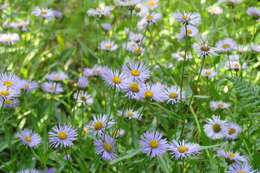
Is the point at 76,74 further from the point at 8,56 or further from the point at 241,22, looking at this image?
the point at 241,22

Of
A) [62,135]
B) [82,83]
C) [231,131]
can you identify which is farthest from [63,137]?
[231,131]

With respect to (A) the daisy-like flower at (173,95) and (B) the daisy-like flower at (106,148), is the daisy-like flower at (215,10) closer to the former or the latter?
(A) the daisy-like flower at (173,95)

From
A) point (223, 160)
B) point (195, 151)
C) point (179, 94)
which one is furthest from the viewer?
point (179, 94)

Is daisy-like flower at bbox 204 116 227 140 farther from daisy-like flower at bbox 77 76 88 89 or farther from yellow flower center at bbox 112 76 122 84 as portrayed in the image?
daisy-like flower at bbox 77 76 88 89

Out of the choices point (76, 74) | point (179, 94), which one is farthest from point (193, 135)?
point (76, 74)

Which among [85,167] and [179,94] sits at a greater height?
[179,94]

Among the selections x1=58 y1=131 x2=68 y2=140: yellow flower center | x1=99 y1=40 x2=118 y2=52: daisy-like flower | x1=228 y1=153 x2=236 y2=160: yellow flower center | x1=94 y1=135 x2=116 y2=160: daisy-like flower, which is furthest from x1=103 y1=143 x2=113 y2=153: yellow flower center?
x1=99 y1=40 x2=118 y2=52: daisy-like flower

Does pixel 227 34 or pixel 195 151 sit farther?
pixel 227 34
